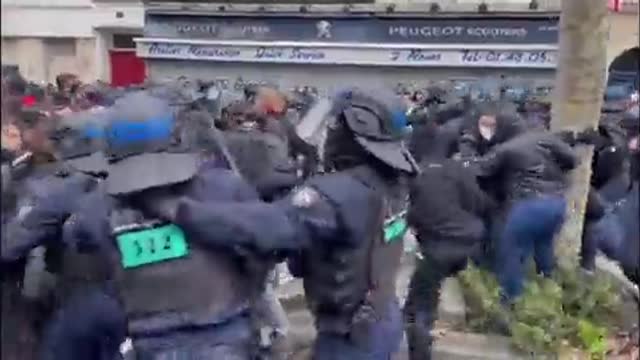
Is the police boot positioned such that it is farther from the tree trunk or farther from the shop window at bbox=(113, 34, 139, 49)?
the shop window at bbox=(113, 34, 139, 49)

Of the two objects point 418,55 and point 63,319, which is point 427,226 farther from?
point 418,55

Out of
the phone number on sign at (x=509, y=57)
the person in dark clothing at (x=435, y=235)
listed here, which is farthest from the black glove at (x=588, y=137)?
the phone number on sign at (x=509, y=57)

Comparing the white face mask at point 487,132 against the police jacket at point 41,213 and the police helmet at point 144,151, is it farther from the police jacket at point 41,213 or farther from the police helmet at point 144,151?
the police helmet at point 144,151

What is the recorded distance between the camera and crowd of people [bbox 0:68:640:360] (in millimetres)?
4543

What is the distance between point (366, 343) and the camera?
5.54 metres

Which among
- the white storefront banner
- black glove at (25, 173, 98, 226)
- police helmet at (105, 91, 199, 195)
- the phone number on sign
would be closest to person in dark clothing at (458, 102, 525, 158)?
black glove at (25, 173, 98, 226)

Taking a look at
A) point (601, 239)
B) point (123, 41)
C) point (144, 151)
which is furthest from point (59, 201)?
point (123, 41)

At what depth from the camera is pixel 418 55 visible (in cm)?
2688

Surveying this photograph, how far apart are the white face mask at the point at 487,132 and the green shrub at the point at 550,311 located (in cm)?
90

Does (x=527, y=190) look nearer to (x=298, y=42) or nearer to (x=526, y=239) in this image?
(x=526, y=239)

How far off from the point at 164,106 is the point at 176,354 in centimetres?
90

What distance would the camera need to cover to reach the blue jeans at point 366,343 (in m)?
5.54

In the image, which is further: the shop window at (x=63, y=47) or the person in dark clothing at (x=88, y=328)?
the shop window at (x=63, y=47)

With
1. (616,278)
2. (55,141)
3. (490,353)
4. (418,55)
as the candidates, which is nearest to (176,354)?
(55,141)
